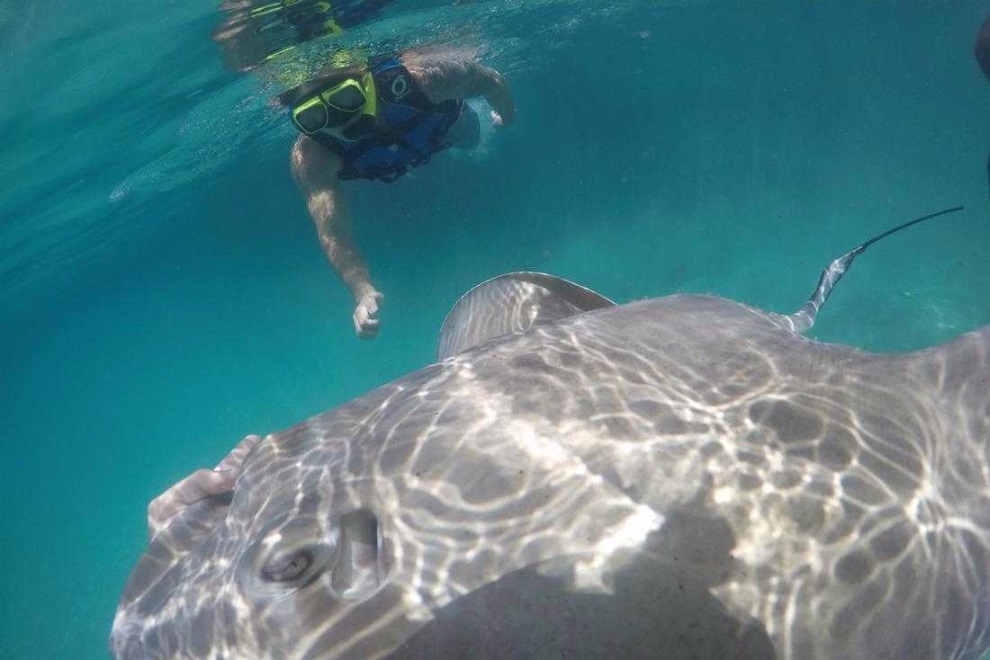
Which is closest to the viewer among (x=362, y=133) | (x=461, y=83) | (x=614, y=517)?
(x=614, y=517)

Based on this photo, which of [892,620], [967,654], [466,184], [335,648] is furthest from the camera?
[466,184]

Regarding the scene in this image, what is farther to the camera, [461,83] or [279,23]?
[461,83]

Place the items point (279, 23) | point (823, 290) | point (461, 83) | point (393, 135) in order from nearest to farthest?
point (823, 290) → point (393, 135) → point (279, 23) → point (461, 83)

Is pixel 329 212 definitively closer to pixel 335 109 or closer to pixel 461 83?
pixel 335 109

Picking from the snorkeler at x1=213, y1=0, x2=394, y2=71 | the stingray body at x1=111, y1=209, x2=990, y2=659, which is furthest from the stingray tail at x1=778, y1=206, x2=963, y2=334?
the snorkeler at x1=213, y1=0, x2=394, y2=71

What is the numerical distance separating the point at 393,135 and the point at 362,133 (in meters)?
0.67

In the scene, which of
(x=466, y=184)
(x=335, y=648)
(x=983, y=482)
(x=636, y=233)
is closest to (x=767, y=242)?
(x=636, y=233)

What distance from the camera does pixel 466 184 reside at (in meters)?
23.0

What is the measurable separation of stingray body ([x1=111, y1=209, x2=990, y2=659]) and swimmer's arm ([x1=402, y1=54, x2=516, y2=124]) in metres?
10.8

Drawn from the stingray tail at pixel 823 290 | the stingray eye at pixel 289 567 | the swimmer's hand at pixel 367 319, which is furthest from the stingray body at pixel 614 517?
Answer: the swimmer's hand at pixel 367 319

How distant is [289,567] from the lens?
2.24m

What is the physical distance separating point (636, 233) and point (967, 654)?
85.2 feet

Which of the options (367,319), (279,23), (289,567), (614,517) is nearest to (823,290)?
(614,517)

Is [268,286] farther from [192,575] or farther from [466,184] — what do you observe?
[192,575]
